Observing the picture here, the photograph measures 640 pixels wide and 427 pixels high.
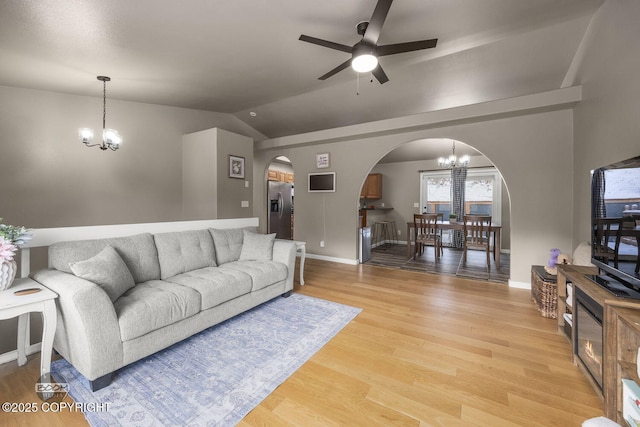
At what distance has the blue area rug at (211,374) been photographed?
135 cm

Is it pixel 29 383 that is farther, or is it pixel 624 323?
pixel 29 383

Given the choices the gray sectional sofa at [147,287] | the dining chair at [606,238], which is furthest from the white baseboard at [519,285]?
the gray sectional sofa at [147,287]

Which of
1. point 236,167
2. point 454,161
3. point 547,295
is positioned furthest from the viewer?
point 454,161

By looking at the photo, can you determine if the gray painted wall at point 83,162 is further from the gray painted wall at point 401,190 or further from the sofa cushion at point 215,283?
the gray painted wall at point 401,190

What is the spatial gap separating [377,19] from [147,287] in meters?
2.81

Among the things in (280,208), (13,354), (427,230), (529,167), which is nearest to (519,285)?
(529,167)

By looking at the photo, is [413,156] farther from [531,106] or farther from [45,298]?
[45,298]

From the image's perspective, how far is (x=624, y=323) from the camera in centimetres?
121

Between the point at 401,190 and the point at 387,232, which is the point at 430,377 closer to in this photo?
the point at 387,232

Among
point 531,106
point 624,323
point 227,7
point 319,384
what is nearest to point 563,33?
point 531,106

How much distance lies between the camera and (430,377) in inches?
64.8

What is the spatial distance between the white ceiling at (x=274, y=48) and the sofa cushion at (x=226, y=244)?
2096mm

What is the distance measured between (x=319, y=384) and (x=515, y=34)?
3865mm

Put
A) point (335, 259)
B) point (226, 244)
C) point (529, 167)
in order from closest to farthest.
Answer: point (226, 244) → point (529, 167) → point (335, 259)
